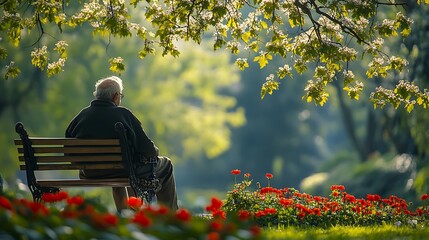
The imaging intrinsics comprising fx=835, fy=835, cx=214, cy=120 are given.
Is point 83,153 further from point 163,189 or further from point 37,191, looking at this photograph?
point 163,189

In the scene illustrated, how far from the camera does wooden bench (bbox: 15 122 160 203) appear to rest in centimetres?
776

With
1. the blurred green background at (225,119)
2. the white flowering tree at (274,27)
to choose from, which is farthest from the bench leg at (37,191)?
the blurred green background at (225,119)

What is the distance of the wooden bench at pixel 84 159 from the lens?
25.5 ft

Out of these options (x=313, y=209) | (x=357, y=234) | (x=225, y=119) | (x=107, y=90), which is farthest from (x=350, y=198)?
(x=225, y=119)

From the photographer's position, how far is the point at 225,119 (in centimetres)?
4069

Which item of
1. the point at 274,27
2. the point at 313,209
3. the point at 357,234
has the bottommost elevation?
the point at 357,234

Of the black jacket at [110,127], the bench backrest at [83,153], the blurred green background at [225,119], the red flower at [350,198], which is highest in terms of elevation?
the blurred green background at [225,119]

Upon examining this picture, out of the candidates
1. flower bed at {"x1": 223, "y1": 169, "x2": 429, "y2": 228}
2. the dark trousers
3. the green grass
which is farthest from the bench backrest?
the green grass

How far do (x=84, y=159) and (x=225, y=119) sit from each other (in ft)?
108

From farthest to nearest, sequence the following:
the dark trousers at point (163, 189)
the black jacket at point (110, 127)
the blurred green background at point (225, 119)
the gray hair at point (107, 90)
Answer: the blurred green background at point (225, 119), the dark trousers at point (163, 189), the gray hair at point (107, 90), the black jacket at point (110, 127)

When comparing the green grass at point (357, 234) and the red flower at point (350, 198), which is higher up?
the red flower at point (350, 198)

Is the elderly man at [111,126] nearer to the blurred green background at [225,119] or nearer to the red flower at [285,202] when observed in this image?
the red flower at [285,202]

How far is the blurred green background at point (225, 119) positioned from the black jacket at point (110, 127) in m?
8.57

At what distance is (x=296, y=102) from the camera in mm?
42188
